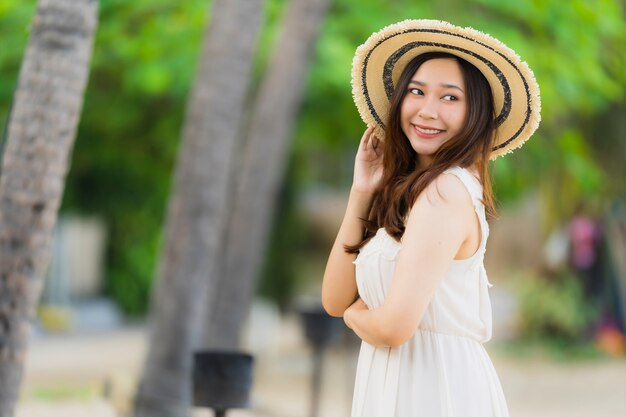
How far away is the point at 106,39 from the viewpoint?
1100cm

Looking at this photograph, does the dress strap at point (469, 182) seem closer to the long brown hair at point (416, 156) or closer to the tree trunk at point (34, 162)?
the long brown hair at point (416, 156)

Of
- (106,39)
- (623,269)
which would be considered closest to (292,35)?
(106,39)

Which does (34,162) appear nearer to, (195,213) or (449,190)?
(449,190)

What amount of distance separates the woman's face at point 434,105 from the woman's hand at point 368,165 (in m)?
0.16

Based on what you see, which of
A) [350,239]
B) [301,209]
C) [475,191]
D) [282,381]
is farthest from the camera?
[301,209]

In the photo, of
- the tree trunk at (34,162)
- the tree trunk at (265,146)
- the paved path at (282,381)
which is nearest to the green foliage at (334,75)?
the tree trunk at (265,146)

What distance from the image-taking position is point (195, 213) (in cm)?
675

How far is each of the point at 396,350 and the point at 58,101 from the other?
6.64 feet

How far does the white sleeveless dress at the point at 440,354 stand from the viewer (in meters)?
3.01

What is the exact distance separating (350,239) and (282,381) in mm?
10176

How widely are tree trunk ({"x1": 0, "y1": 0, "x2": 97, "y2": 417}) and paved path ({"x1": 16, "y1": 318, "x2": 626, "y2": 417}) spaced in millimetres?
3561

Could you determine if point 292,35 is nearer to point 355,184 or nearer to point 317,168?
point 355,184

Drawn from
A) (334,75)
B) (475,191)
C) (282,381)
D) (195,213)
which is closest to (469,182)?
(475,191)

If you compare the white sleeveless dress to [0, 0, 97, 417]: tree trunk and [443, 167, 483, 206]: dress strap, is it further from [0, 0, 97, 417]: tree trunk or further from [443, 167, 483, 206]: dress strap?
[0, 0, 97, 417]: tree trunk
